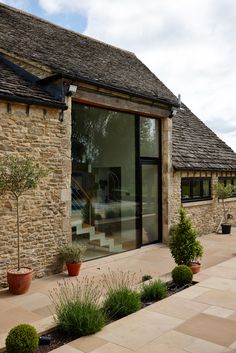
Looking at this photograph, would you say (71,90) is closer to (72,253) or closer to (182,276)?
(72,253)

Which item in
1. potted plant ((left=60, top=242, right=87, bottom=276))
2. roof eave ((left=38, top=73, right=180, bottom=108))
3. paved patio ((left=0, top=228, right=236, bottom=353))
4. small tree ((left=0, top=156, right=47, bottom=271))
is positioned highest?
roof eave ((left=38, top=73, right=180, bottom=108))

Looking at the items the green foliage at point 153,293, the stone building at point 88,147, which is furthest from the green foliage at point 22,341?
the stone building at point 88,147

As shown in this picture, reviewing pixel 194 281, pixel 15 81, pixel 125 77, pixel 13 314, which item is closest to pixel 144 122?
pixel 125 77

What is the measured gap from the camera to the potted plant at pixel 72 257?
8.17 metres

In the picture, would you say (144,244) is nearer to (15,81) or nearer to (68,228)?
(68,228)

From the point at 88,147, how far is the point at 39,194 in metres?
2.37

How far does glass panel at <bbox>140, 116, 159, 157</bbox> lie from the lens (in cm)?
1140

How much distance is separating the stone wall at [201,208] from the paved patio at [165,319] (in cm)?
404

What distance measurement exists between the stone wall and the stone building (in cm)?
7

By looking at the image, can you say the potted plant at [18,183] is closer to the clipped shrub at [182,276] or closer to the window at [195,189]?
the clipped shrub at [182,276]

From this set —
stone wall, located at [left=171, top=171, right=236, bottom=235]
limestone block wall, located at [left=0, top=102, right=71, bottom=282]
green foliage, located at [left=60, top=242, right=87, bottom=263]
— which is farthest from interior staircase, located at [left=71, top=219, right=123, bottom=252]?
stone wall, located at [left=171, top=171, right=236, bottom=235]

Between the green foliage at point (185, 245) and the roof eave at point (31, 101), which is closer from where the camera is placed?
the roof eave at point (31, 101)

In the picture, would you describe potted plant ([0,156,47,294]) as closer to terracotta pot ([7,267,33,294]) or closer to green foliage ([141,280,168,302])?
terracotta pot ([7,267,33,294])

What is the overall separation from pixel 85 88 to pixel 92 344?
6.40 metres
